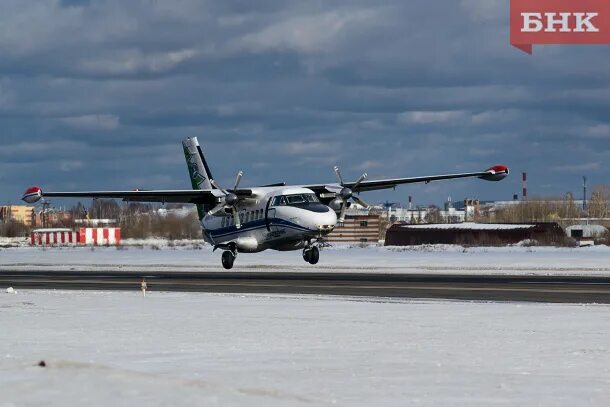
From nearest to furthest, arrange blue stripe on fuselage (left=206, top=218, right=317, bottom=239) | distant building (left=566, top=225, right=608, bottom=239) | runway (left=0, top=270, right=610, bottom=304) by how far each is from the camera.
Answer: runway (left=0, top=270, right=610, bottom=304)
blue stripe on fuselage (left=206, top=218, right=317, bottom=239)
distant building (left=566, top=225, right=608, bottom=239)

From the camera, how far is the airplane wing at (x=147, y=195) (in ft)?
174

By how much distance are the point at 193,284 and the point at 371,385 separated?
79.6 feet

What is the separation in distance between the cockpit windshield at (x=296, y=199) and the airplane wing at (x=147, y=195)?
476 centimetres

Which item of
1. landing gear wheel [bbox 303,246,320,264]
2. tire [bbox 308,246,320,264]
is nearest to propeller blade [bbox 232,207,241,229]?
landing gear wheel [bbox 303,246,320,264]

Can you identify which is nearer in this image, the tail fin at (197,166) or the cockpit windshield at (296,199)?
the cockpit windshield at (296,199)

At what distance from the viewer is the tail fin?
58125 millimetres

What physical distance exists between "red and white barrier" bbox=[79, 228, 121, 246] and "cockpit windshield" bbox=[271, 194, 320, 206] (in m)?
103

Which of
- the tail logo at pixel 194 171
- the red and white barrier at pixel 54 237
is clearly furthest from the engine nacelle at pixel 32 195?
the red and white barrier at pixel 54 237

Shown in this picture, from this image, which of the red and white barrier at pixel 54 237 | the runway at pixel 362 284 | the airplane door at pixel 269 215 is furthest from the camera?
the red and white barrier at pixel 54 237

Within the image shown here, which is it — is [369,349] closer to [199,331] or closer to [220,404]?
[199,331]

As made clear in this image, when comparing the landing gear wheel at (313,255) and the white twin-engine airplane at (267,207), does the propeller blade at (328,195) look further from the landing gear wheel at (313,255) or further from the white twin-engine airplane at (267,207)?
the landing gear wheel at (313,255)

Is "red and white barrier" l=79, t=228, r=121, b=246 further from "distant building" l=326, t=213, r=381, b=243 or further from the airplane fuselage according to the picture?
the airplane fuselage

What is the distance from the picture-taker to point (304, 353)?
14633mm

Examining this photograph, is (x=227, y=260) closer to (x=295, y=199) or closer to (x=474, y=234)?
(x=295, y=199)
